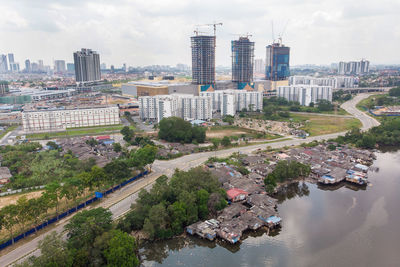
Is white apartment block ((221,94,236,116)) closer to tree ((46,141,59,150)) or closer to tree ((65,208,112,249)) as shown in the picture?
tree ((46,141,59,150))

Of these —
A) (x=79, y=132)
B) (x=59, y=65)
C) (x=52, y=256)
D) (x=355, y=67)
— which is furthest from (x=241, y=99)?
(x=59, y=65)

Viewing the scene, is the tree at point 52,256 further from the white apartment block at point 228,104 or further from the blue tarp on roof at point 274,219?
the white apartment block at point 228,104

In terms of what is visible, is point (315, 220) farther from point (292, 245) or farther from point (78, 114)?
point (78, 114)

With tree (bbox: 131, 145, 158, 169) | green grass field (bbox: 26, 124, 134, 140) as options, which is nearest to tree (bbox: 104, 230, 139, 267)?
tree (bbox: 131, 145, 158, 169)

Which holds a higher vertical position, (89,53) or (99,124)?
(89,53)

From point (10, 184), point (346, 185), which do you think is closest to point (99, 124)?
point (10, 184)

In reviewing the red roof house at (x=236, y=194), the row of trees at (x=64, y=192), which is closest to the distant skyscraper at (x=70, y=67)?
the row of trees at (x=64, y=192)
